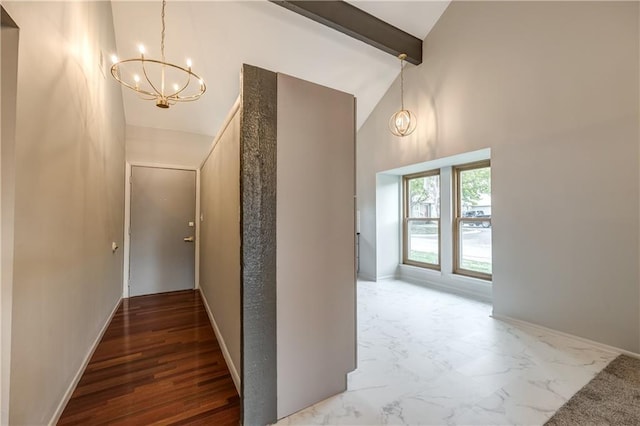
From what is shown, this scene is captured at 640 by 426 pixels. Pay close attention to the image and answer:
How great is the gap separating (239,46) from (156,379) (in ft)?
12.5

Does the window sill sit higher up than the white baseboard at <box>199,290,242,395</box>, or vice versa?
the window sill

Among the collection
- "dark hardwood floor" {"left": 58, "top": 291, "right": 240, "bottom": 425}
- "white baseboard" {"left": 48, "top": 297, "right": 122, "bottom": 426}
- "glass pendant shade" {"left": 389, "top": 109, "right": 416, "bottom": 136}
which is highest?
"glass pendant shade" {"left": 389, "top": 109, "right": 416, "bottom": 136}

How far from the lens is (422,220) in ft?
15.6

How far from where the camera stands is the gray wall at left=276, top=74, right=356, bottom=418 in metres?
1.54

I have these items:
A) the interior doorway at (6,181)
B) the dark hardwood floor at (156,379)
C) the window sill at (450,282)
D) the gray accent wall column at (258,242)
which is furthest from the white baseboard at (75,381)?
the window sill at (450,282)

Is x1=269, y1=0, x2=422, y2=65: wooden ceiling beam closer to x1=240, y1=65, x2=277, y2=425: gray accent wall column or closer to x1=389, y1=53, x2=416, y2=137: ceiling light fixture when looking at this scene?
x1=389, y1=53, x2=416, y2=137: ceiling light fixture

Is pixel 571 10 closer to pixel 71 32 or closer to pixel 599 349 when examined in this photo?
pixel 599 349

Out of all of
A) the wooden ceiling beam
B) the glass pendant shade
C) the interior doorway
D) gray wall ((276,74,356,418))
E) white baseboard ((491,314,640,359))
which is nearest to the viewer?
the interior doorway

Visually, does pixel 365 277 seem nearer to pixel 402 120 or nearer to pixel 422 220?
pixel 422 220

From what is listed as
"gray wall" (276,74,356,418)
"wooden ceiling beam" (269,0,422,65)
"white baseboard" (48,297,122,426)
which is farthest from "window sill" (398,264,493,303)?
"white baseboard" (48,297,122,426)

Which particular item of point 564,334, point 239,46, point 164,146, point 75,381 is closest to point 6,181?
point 75,381

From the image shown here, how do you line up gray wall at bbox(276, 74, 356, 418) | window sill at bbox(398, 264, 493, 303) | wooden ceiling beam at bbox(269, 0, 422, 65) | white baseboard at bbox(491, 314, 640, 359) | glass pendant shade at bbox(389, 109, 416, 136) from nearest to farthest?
gray wall at bbox(276, 74, 356, 418) → white baseboard at bbox(491, 314, 640, 359) → wooden ceiling beam at bbox(269, 0, 422, 65) → window sill at bbox(398, 264, 493, 303) → glass pendant shade at bbox(389, 109, 416, 136)

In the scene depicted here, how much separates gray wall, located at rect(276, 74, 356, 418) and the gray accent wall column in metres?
0.05

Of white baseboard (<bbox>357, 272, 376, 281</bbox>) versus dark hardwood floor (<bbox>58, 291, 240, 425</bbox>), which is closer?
dark hardwood floor (<bbox>58, 291, 240, 425</bbox>)
